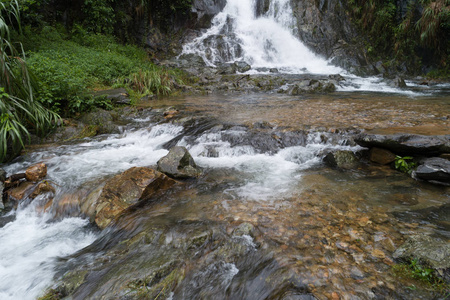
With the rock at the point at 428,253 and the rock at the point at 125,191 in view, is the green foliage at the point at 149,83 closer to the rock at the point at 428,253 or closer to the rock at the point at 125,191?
the rock at the point at 125,191

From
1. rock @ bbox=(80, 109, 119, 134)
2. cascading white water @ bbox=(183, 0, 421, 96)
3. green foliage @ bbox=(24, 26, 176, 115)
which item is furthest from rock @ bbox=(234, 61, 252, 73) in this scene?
rock @ bbox=(80, 109, 119, 134)

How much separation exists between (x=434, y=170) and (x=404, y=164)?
0.43 meters

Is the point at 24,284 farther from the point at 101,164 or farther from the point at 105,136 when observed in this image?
the point at 105,136

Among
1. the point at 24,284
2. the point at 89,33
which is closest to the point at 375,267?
the point at 24,284

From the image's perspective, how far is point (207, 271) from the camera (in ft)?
6.72

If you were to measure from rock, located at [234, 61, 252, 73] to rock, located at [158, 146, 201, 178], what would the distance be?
38.3ft

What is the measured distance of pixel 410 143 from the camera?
3.46 metres

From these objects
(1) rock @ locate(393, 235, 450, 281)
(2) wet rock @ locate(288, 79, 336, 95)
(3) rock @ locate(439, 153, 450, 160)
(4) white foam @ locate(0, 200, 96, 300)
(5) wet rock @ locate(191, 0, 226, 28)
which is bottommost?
(4) white foam @ locate(0, 200, 96, 300)

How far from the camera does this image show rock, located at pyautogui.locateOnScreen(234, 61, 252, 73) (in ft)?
48.0

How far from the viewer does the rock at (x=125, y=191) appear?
2930mm

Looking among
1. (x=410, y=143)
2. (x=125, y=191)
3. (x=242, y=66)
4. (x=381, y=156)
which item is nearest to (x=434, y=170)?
(x=410, y=143)

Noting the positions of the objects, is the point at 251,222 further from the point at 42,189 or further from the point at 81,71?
the point at 81,71

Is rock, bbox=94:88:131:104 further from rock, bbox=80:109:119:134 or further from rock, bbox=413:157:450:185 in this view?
rock, bbox=413:157:450:185

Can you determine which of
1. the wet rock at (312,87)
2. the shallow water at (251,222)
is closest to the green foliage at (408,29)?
the wet rock at (312,87)
